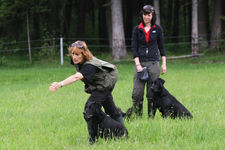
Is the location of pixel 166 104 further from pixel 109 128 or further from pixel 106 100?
pixel 109 128

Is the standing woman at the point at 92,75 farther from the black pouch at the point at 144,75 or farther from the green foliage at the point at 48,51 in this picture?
the green foliage at the point at 48,51

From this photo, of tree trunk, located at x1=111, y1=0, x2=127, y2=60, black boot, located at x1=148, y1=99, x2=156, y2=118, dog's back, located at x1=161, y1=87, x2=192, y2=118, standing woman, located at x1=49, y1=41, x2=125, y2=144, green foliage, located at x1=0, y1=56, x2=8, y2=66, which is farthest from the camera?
green foliage, located at x1=0, y1=56, x2=8, y2=66

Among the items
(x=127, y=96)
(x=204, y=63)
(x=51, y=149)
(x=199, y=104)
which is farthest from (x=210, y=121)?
(x=204, y=63)

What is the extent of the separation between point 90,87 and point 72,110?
2.57 meters

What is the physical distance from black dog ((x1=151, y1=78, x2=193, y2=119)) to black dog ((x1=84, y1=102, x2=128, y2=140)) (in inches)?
52.8

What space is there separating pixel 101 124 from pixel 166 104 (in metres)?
1.68

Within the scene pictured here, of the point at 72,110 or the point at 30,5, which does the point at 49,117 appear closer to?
the point at 72,110

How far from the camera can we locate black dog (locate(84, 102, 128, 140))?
14.8ft

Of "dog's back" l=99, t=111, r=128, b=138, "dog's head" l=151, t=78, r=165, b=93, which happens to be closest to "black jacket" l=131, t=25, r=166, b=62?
"dog's head" l=151, t=78, r=165, b=93

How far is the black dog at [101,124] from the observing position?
4.52 m

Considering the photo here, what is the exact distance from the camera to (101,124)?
465 cm

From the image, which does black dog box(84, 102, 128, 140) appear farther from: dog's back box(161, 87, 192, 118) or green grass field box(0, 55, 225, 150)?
dog's back box(161, 87, 192, 118)

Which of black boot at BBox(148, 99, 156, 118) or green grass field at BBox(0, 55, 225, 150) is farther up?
black boot at BBox(148, 99, 156, 118)

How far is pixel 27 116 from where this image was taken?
7016 millimetres
